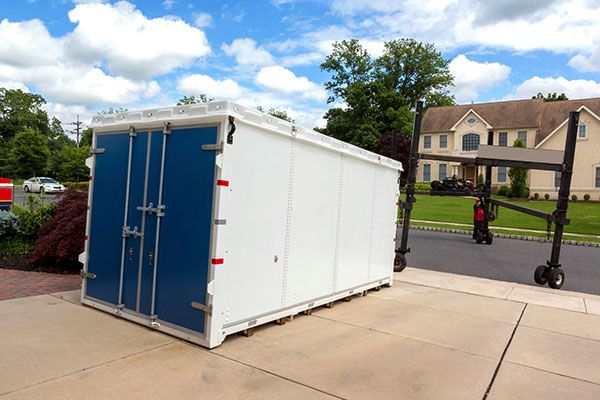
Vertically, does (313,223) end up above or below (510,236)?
above

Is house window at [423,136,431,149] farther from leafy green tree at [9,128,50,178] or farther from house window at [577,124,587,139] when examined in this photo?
leafy green tree at [9,128,50,178]

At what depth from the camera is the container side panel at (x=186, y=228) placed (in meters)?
4.66

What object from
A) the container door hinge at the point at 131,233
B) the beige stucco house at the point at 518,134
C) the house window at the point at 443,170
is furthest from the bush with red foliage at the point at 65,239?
the house window at the point at 443,170

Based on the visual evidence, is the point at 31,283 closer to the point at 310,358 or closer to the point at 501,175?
the point at 310,358

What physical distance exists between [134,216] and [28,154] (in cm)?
5598

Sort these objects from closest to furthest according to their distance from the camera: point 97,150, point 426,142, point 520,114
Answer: point 97,150 < point 520,114 < point 426,142

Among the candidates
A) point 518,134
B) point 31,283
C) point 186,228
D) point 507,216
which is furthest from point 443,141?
point 186,228

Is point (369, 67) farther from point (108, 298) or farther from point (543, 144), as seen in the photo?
point (108, 298)

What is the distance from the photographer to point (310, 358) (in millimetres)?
4527

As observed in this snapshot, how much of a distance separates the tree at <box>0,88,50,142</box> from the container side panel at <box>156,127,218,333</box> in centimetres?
8034

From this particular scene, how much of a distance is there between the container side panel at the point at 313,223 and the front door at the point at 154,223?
1.38 metres

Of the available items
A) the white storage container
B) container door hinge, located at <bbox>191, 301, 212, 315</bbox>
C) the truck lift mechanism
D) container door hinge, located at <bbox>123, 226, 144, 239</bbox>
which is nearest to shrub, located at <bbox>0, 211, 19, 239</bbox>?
the white storage container

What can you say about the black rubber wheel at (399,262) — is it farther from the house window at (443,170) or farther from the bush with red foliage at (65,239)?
the house window at (443,170)

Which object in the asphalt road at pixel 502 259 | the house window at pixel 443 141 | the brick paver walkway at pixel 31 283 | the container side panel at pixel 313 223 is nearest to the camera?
the container side panel at pixel 313 223
